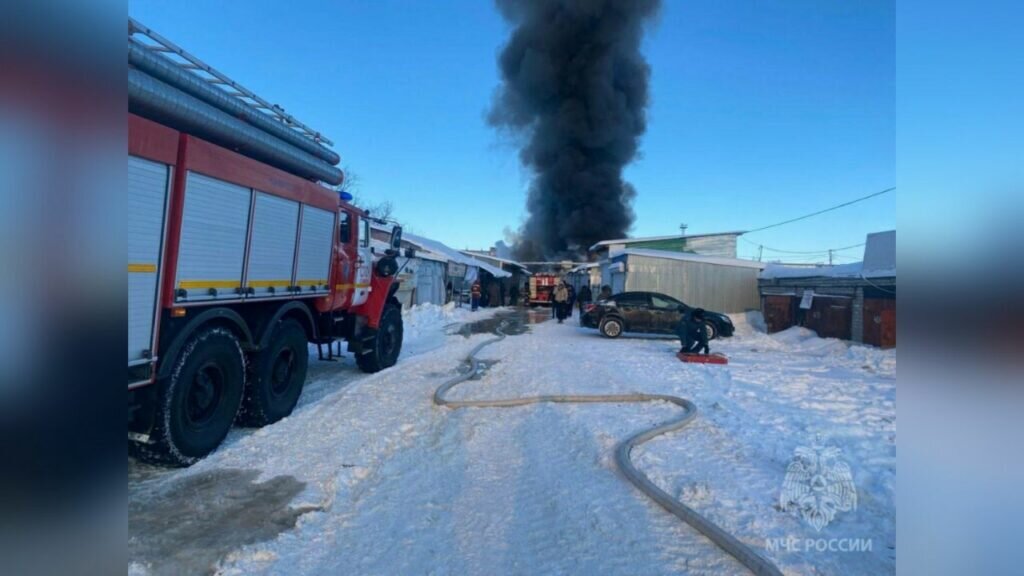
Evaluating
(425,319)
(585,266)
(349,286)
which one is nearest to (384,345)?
(349,286)

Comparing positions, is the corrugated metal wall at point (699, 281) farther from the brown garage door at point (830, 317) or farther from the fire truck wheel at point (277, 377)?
the fire truck wheel at point (277, 377)

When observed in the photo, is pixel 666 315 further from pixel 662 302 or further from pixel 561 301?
pixel 561 301

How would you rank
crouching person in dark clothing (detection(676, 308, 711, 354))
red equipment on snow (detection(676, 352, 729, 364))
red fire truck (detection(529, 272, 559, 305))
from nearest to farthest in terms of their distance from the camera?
1. red equipment on snow (detection(676, 352, 729, 364))
2. crouching person in dark clothing (detection(676, 308, 711, 354))
3. red fire truck (detection(529, 272, 559, 305))

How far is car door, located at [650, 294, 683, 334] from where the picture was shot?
1465 cm

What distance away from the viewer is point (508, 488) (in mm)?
3932

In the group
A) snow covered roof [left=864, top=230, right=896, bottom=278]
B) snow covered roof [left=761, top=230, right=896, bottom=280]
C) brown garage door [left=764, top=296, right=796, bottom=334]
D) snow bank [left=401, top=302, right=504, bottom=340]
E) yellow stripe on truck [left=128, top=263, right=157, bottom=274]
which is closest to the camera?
yellow stripe on truck [left=128, top=263, right=157, bottom=274]

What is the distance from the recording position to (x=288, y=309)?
5934mm

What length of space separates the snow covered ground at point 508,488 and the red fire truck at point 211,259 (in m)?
0.48

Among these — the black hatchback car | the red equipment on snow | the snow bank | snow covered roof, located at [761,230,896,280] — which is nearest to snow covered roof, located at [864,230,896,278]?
snow covered roof, located at [761,230,896,280]

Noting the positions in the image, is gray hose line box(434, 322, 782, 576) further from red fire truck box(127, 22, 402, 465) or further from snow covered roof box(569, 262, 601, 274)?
snow covered roof box(569, 262, 601, 274)

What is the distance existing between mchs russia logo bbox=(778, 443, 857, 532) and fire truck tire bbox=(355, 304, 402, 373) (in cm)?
628

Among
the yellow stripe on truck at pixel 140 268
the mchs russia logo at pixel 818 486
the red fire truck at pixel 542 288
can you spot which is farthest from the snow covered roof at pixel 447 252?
the mchs russia logo at pixel 818 486

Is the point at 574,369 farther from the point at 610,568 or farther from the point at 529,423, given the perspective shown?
the point at 610,568

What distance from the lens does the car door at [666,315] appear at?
14.6 m
